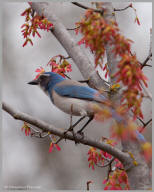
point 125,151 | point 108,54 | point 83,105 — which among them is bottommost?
point 125,151

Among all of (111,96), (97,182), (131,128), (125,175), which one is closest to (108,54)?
(111,96)

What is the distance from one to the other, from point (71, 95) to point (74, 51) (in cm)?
72

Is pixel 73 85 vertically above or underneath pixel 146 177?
above

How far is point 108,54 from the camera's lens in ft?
13.0

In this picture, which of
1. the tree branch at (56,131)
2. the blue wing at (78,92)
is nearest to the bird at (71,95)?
the blue wing at (78,92)

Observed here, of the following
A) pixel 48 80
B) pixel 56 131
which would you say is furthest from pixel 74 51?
pixel 56 131

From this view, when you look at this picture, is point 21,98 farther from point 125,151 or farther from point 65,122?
point 125,151

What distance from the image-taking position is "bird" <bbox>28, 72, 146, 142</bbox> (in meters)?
3.95

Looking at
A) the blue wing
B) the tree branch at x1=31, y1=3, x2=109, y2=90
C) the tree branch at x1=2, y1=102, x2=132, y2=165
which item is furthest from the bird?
the tree branch at x1=2, y1=102, x2=132, y2=165

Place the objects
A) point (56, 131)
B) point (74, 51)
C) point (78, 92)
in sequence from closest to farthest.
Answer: point (56, 131) < point (78, 92) < point (74, 51)

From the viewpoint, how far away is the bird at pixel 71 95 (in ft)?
13.0

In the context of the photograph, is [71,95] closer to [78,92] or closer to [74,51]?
[78,92]

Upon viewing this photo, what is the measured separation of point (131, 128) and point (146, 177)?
4.95 ft

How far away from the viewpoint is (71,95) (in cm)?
426
